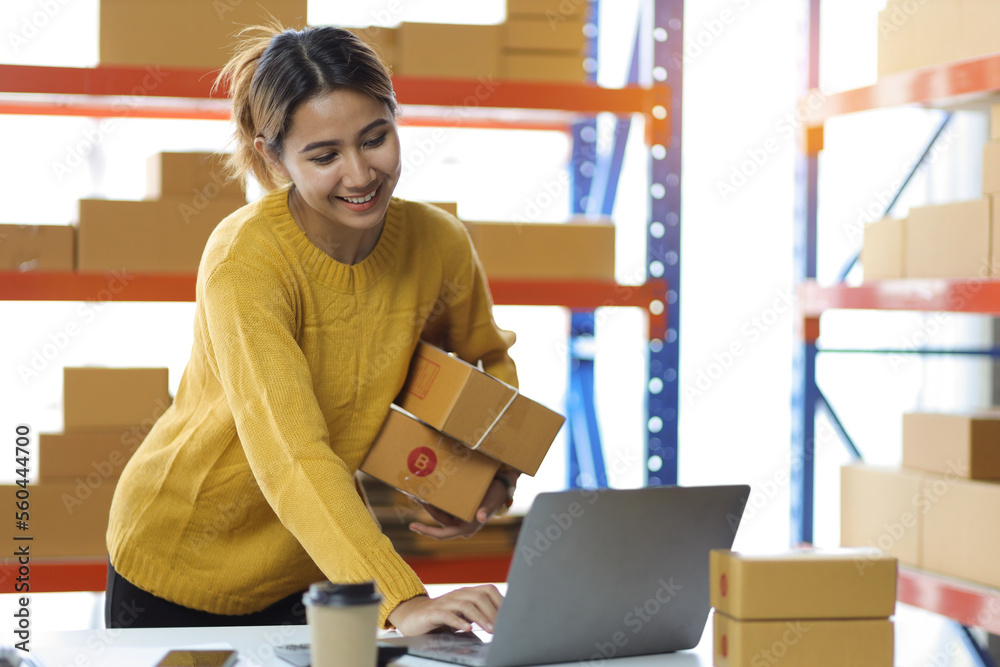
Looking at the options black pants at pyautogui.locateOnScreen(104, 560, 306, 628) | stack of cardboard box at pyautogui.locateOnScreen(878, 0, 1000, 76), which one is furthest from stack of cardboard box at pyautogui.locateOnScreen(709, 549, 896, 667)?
stack of cardboard box at pyautogui.locateOnScreen(878, 0, 1000, 76)

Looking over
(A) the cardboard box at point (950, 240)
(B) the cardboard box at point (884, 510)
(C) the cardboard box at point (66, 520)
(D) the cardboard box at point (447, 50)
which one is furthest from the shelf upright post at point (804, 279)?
(C) the cardboard box at point (66, 520)

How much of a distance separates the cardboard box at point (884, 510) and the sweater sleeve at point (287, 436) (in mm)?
1503

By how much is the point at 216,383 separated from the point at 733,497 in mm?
705

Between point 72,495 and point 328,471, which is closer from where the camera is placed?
point 328,471

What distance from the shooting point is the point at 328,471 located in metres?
1.15

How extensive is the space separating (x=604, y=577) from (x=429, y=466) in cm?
58

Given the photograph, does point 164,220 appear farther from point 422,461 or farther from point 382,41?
point 422,461

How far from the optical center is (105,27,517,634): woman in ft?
3.85

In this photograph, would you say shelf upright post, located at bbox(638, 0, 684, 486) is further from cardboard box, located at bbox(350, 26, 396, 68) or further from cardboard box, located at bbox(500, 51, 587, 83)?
cardboard box, located at bbox(350, 26, 396, 68)

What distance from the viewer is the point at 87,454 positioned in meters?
2.31

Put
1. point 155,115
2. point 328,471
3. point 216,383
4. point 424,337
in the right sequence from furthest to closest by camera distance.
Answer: point 155,115
point 424,337
point 216,383
point 328,471

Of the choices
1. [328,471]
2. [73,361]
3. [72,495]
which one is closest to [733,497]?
[328,471]

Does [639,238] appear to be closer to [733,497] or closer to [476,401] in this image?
[476,401]

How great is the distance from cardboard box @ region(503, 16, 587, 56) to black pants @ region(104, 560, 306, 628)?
144cm
